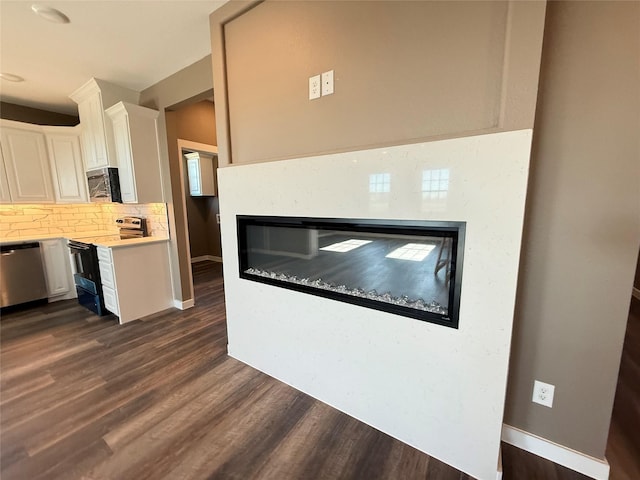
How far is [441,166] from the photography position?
1.24 meters

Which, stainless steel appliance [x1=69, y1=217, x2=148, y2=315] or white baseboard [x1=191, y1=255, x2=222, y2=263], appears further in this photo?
white baseboard [x1=191, y1=255, x2=222, y2=263]

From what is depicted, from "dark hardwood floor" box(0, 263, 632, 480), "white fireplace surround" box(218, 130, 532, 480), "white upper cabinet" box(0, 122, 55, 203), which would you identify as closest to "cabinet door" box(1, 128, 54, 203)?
"white upper cabinet" box(0, 122, 55, 203)

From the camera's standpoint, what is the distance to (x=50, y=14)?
1850 mm

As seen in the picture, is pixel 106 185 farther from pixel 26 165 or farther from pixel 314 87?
pixel 314 87

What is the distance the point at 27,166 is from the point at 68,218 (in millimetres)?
809

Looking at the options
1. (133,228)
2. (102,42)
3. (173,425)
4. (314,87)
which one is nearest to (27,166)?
(133,228)

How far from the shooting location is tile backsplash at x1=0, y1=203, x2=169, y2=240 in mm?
3418

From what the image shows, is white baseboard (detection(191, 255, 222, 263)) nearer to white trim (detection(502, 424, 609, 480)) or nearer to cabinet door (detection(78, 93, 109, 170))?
cabinet door (detection(78, 93, 109, 170))

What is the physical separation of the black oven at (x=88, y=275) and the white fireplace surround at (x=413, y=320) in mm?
2232

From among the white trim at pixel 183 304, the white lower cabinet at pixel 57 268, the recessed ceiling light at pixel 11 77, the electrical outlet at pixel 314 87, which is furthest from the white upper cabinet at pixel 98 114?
the electrical outlet at pixel 314 87

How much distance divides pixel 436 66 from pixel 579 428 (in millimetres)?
1867

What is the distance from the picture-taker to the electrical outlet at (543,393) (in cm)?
137

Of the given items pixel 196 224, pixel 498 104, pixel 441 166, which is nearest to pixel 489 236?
pixel 441 166

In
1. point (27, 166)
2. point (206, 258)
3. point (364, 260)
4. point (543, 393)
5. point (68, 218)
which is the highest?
point (27, 166)
